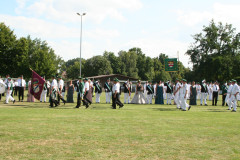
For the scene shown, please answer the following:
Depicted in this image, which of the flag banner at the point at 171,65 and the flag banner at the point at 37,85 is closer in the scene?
the flag banner at the point at 37,85

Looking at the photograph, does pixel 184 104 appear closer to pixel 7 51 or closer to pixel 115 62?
pixel 7 51

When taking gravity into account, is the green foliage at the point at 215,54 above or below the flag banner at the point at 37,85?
above

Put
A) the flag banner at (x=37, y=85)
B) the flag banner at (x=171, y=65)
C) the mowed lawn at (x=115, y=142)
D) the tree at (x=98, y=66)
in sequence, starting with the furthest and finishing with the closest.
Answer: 1. the tree at (x=98, y=66)
2. the flag banner at (x=171, y=65)
3. the flag banner at (x=37, y=85)
4. the mowed lawn at (x=115, y=142)

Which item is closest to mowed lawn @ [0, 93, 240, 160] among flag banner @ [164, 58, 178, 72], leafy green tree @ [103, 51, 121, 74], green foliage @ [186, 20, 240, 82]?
flag banner @ [164, 58, 178, 72]

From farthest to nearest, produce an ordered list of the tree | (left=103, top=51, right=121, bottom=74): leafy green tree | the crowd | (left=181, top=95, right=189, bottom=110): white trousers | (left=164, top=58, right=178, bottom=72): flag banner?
(left=103, top=51, right=121, bottom=74): leafy green tree
the tree
(left=164, top=58, right=178, bottom=72): flag banner
the crowd
(left=181, top=95, right=189, bottom=110): white trousers

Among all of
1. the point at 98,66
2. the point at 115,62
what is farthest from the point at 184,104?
the point at 115,62

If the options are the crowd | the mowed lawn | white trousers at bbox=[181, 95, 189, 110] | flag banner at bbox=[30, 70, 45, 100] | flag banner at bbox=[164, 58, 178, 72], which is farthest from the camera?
flag banner at bbox=[164, 58, 178, 72]

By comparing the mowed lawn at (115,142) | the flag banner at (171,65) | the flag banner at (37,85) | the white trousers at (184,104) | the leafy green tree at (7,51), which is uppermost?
the leafy green tree at (7,51)

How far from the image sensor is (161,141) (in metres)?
7.51

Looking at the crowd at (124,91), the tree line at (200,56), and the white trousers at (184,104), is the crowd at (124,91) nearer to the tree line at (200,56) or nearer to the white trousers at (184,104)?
the white trousers at (184,104)

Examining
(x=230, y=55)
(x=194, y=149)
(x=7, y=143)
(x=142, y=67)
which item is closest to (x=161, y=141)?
(x=194, y=149)

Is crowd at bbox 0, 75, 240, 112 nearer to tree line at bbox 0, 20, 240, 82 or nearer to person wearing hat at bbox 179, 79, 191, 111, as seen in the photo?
person wearing hat at bbox 179, 79, 191, 111

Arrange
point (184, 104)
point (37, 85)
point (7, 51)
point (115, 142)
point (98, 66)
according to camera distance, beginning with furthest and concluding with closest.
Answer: point (98, 66) → point (7, 51) → point (37, 85) → point (184, 104) → point (115, 142)

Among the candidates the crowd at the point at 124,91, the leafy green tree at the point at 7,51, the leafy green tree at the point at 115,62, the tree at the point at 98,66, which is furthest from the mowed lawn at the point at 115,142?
the leafy green tree at the point at 115,62
